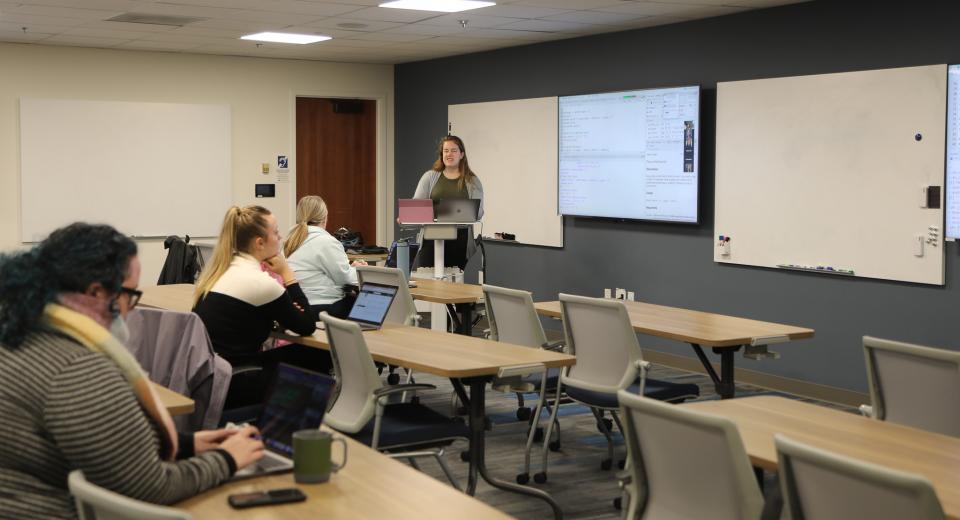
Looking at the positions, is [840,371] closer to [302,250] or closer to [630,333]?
[630,333]

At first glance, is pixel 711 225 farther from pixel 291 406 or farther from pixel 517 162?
pixel 291 406

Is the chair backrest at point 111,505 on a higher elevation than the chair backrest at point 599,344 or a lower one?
higher

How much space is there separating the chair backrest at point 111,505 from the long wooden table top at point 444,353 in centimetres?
223

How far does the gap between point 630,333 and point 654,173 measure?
383 cm

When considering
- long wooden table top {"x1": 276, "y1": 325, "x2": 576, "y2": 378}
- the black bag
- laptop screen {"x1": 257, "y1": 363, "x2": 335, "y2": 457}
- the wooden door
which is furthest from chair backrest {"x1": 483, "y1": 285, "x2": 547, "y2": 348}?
the wooden door

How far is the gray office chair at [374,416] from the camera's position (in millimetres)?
4281

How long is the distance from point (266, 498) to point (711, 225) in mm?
6334

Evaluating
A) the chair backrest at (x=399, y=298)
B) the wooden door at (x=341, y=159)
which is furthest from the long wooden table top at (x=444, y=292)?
the wooden door at (x=341, y=159)

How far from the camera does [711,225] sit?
8.30 metres

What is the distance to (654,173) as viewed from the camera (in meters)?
8.64

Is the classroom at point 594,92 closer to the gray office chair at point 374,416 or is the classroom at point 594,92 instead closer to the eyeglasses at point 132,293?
the gray office chair at point 374,416

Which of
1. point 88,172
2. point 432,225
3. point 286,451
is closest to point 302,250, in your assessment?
point 432,225

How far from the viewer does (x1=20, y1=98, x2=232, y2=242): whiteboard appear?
10.4 meters

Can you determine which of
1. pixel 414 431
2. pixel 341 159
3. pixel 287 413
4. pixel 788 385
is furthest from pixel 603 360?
pixel 341 159
